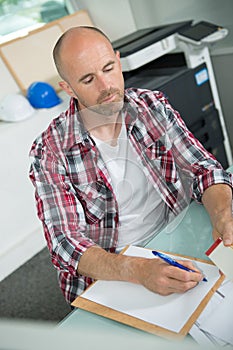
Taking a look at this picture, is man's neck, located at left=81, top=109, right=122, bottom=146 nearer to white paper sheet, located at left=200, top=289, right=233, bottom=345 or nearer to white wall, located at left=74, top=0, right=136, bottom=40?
white paper sheet, located at left=200, top=289, right=233, bottom=345

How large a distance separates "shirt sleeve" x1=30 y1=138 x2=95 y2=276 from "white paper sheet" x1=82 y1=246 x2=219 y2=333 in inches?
5.4

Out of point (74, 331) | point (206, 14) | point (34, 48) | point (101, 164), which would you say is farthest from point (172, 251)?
point (34, 48)

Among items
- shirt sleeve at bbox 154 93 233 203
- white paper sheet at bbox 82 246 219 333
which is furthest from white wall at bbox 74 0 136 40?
white paper sheet at bbox 82 246 219 333

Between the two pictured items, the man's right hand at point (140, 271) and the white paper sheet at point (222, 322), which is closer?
the white paper sheet at point (222, 322)

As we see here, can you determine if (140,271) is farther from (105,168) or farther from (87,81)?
(87,81)

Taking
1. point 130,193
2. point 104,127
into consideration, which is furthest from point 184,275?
point 104,127

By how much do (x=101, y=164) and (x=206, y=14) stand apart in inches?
61.2

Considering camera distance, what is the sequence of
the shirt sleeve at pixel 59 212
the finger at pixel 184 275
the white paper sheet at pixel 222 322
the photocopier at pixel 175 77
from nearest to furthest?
the white paper sheet at pixel 222 322, the finger at pixel 184 275, the shirt sleeve at pixel 59 212, the photocopier at pixel 175 77

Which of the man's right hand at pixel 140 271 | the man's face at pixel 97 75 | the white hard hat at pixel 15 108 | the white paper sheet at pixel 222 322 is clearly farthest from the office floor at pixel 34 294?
the white paper sheet at pixel 222 322

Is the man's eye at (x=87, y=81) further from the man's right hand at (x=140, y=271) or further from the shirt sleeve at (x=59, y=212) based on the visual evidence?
the man's right hand at (x=140, y=271)

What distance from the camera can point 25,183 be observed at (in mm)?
2207

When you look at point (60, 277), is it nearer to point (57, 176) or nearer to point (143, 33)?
point (57, 176)

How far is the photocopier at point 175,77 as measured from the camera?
1910 millimetres

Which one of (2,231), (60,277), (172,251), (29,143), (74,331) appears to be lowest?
(2,231)
